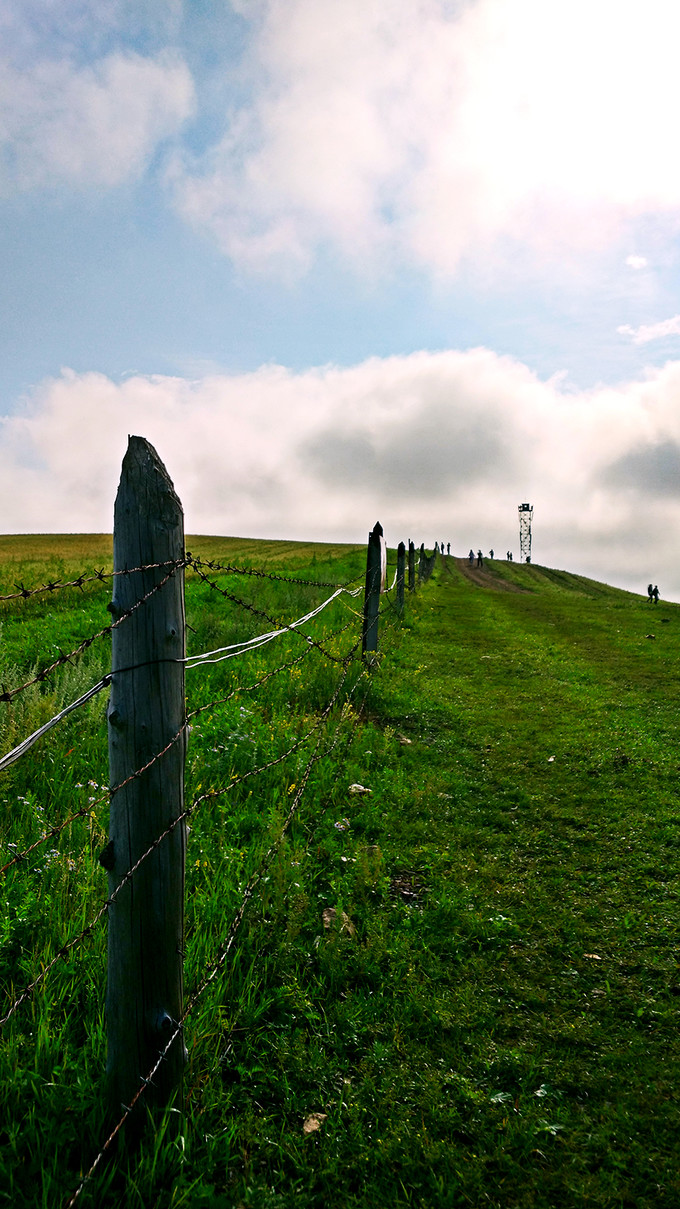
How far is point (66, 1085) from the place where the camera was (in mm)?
2480

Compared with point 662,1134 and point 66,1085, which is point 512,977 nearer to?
point 662,1134

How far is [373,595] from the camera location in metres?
9.52

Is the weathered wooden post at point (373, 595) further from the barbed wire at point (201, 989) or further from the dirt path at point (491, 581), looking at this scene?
the dirt path at point (491, 581)

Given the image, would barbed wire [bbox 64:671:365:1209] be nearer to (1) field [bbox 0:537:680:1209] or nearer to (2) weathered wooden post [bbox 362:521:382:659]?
(1) field [bbox 0:537:680:1209]

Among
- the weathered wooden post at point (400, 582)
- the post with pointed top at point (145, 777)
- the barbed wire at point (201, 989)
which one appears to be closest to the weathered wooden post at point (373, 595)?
the barbed wire at point (201, 989)

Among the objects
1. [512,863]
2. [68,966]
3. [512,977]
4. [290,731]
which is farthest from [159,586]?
[290,731]

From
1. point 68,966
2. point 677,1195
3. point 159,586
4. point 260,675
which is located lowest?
point 677,1195

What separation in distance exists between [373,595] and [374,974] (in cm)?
642

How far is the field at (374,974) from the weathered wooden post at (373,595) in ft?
7.03

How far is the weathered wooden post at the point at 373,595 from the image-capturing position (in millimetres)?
9297

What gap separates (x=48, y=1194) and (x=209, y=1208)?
54cm

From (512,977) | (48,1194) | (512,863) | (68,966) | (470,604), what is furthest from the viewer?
(470,604)

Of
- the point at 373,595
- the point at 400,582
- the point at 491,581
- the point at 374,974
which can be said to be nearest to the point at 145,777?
the point at 374,974

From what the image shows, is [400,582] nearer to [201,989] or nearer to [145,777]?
[201,989]
